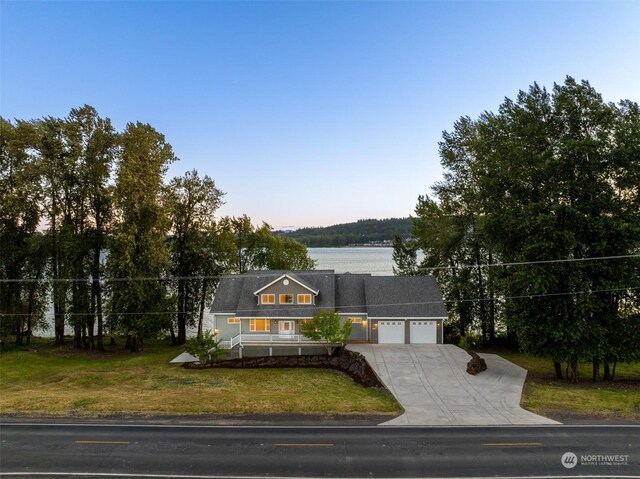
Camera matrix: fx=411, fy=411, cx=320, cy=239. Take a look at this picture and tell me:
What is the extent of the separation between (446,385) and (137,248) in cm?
2696

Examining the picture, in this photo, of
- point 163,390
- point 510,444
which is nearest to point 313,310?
point 163,390

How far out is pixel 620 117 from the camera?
2522 centimetres

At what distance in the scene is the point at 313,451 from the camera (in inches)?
593

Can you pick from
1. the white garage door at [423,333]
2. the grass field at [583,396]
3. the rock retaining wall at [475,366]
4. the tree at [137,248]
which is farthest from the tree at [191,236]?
the grass field at [583,396]

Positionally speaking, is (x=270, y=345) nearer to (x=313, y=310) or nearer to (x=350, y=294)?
(x=313, y=310)

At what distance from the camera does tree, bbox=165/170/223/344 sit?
41.9 meters

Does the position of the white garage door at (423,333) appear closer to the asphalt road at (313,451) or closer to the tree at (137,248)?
the asphalt road at (313,451)

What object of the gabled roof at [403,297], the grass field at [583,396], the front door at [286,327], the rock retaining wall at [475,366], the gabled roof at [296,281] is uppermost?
the gabled roof at [296,281]

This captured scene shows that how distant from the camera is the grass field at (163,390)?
20.1m

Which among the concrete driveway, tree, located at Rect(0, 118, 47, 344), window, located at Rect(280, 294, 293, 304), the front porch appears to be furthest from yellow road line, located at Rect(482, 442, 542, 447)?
tree, located at Rect(0, 118, 47, 344)

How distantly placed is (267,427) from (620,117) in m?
27.0

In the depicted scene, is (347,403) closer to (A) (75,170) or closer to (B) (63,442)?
(B) (63,442)

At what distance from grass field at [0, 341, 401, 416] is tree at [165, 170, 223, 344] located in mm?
9454

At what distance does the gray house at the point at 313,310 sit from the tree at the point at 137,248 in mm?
5513
